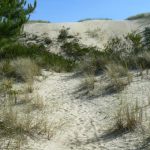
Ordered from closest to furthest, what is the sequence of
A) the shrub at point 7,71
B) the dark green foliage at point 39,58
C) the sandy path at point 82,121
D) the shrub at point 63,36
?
the sandy path at point 82,121 < the shrub at point 7,71 < the dark green foliage at point 39,58 < the shrub at point 63,36

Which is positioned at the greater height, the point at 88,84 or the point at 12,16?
the point at 12,16

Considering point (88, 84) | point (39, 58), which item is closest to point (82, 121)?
point (88, 84)

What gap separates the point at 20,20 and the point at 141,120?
17.2 ft

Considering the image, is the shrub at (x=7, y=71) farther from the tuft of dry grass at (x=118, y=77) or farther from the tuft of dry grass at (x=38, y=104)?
the tuft of dry grass at (x=38, y=104)

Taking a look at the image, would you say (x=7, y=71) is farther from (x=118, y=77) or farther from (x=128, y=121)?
(x=128, y=121)

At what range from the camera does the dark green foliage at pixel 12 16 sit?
34.3 ft

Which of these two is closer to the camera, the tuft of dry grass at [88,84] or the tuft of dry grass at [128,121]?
the tuft of dry grass at [128,121]

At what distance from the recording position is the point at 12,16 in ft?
38.1

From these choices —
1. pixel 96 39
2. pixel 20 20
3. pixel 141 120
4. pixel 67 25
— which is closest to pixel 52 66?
pixel 20 20

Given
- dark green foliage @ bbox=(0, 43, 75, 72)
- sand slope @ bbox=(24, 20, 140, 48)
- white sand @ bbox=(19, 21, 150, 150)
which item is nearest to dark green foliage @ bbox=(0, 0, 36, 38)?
white sand @ bbox=(19, 21, 150, 150)

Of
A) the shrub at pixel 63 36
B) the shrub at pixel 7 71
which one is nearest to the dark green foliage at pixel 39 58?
the shrub at pixel 7 71

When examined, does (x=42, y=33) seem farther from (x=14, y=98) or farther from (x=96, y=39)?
(x=14, y=98)

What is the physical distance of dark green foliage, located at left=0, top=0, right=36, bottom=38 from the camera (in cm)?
1046

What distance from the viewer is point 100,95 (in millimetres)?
10773
